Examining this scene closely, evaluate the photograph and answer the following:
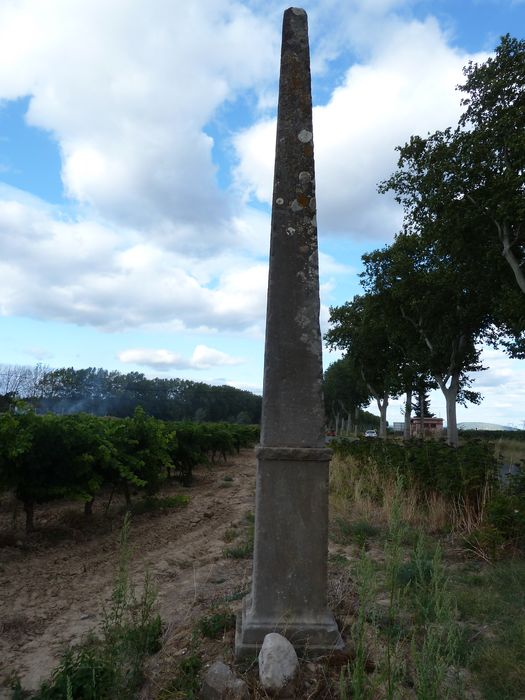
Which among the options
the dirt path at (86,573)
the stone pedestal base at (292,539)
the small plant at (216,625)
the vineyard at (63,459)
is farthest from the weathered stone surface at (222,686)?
the vineyard at (63,459)

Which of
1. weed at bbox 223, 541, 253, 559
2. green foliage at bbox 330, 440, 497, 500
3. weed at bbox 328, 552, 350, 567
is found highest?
green foliage at bbox 330, 440, 497, 500

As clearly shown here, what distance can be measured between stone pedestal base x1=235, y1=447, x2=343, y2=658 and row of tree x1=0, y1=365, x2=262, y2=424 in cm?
5498

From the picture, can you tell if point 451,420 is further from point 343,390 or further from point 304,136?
point 343,390

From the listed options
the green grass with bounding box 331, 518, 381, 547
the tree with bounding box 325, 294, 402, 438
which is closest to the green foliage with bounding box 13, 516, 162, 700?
the green grass with bounding box 331, 518, 381, 547

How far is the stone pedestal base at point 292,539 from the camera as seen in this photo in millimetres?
3283

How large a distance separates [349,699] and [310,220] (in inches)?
113

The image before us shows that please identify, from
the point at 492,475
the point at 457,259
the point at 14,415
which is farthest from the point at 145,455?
the point at 457,259

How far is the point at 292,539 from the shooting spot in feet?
10.8

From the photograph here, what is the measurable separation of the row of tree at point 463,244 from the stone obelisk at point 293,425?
1024 cm

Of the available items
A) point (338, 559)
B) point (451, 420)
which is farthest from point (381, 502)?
point (451, 420)

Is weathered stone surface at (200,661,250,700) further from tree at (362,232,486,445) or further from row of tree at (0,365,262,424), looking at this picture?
row of tree at (0,365,262,424)

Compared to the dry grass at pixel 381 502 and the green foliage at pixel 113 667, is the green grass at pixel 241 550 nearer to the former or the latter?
the dry grass at pixel 381 502

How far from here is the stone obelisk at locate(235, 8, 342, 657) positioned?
3.28 m

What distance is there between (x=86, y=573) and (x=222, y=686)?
3721mm
